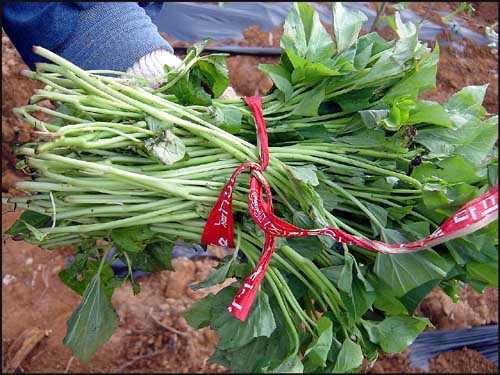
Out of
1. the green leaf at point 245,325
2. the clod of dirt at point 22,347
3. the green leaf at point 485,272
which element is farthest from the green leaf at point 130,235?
the clod of dirt at point 22,347

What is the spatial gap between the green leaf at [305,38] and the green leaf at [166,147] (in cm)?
28

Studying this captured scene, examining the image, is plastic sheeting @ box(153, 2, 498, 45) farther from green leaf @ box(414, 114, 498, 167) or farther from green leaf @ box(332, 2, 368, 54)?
green leaf @ box(414, 114, 498, 167)

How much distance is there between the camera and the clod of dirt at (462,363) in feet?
6.99

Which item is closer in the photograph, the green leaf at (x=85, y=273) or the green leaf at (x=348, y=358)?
the green leaf at (x=348, y=358)

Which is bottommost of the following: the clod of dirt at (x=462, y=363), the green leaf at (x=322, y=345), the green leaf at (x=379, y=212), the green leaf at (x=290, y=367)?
the clod of dirt at (x=462, y=363)

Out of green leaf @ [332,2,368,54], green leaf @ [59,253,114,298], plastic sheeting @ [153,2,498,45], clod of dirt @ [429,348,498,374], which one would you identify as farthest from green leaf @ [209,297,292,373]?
plastic sheeting @ [153,2,498,45]

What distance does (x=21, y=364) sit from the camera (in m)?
1.75

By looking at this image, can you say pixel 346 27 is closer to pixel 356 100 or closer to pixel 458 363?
pixel 356 100

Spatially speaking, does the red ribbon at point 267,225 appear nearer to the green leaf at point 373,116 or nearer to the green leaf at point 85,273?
the green leaf at point 373,116

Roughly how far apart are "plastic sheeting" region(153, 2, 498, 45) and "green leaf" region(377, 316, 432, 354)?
2.42m

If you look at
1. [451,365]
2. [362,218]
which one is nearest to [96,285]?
[362,218]

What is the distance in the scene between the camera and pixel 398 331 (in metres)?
0.90

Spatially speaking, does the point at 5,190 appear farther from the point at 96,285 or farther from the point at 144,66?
the point at 96,285

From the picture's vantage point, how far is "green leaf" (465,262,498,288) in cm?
85
